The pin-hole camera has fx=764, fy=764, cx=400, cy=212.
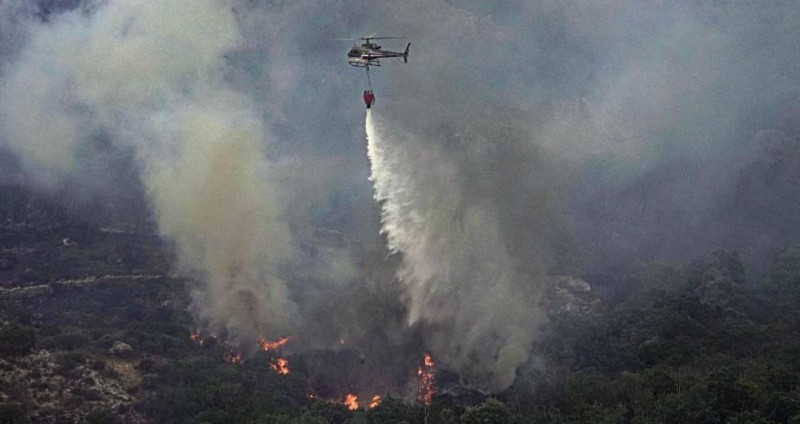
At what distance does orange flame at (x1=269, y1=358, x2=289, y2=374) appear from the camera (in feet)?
421

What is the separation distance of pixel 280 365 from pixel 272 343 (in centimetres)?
924

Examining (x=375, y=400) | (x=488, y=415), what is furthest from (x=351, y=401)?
(x=488, y=415)

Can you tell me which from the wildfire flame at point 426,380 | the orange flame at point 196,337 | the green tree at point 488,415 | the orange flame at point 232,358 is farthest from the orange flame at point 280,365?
the green tree at point 488,415

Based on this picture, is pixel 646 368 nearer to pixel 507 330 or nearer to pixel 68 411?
pixel 507 330

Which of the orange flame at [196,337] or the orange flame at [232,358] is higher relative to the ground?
the orange flame at [196,337]

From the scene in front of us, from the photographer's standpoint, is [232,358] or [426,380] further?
[232,358]

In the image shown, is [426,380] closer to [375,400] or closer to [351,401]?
[375,400]

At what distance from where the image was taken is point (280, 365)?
13088 cm

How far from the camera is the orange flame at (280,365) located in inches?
5054

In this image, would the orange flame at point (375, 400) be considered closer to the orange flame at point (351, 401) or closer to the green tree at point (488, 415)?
the orange flame at point (351, 401)

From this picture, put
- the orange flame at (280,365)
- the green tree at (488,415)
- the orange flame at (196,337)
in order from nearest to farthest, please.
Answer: the green tree at (488,415), the orange flame at (280,365), the orange flame at (196,337)

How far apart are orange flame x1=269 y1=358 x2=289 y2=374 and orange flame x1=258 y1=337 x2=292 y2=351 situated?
18.2 feet

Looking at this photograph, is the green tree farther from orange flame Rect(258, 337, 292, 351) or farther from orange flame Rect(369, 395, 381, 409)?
orange flame Rect(258, 337, 292, 351)

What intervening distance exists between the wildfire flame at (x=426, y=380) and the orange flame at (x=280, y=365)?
878 inches
